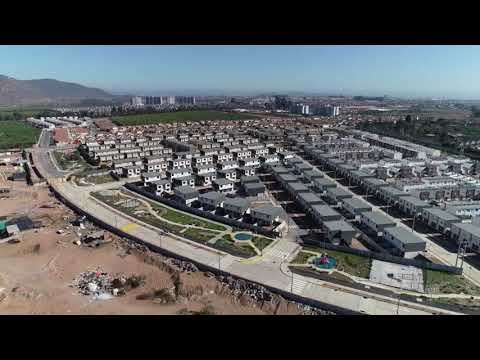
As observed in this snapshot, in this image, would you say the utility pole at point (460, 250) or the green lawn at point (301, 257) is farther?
the utility pole at point (460, 250)

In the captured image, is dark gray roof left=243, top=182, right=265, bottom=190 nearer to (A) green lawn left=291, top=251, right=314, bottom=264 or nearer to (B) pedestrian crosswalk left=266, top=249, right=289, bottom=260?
(B) pedestrian crosswalk left=266, top=249, right=289, bottom=260

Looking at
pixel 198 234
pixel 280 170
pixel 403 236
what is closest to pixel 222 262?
pixel 198 234

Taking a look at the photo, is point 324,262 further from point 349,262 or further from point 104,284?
point 104,284

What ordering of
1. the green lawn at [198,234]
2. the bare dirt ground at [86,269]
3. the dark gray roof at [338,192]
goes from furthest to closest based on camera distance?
the dark gray roof at [338,192] → the green lawn at [198,234] → the bare dirt ground at [86,269]

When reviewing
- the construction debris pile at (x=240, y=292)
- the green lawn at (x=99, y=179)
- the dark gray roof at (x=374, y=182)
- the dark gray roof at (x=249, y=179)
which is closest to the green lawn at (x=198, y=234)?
the construction debris pile at (x=240, y=292)

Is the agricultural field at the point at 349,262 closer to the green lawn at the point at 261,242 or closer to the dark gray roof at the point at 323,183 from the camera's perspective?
the green lawn at the point at 261,242
